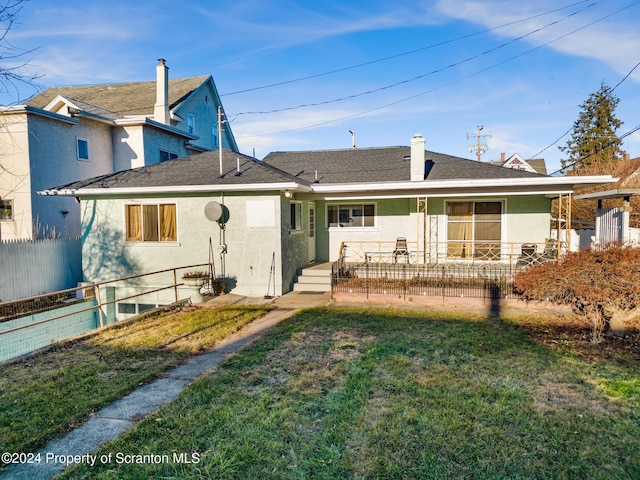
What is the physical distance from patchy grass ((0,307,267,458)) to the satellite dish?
2719 millimetres

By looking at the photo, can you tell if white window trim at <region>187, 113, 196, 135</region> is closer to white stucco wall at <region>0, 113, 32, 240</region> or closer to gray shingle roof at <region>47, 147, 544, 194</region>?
white stucco wall at <region>0, 113, 32, 240</region>

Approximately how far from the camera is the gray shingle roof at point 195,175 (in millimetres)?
10852

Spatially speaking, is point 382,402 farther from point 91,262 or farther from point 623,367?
point 91,262

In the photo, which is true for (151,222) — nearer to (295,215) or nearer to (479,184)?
(295,215)

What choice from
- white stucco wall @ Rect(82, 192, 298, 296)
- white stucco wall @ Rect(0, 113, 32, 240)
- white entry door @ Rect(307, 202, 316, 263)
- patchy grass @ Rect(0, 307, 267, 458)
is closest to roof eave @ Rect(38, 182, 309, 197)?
white stucco wall @ Rect(82, 192, 298, 296)

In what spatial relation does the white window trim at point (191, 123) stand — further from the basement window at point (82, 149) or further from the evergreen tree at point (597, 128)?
the evergreen tree at point (597, 128)


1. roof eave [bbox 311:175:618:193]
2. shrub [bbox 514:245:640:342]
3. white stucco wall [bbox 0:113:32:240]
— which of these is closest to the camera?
shrub [bbox 514:245:640:342]

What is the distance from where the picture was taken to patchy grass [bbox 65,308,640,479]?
131 inches

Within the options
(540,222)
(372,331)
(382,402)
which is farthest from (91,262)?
(540,222)

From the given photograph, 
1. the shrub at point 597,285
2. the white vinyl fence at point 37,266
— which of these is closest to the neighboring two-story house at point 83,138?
the white vinyl fence at point 37,266

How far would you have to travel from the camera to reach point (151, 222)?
11562 millimetres

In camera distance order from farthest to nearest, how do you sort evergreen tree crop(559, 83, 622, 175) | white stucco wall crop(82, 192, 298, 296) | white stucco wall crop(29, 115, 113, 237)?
evergreen tree crop(559, 83, 622, 175) < white stucco wall crop(29, 115, 113, 237) < white stucco wall crop(82, 192, 298, 296)

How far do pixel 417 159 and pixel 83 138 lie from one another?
14.6 meters

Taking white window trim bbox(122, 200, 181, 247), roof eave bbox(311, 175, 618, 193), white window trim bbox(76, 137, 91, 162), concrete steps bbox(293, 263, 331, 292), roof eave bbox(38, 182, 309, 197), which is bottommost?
concrete steps bbox(293, 263, 331, 292)
